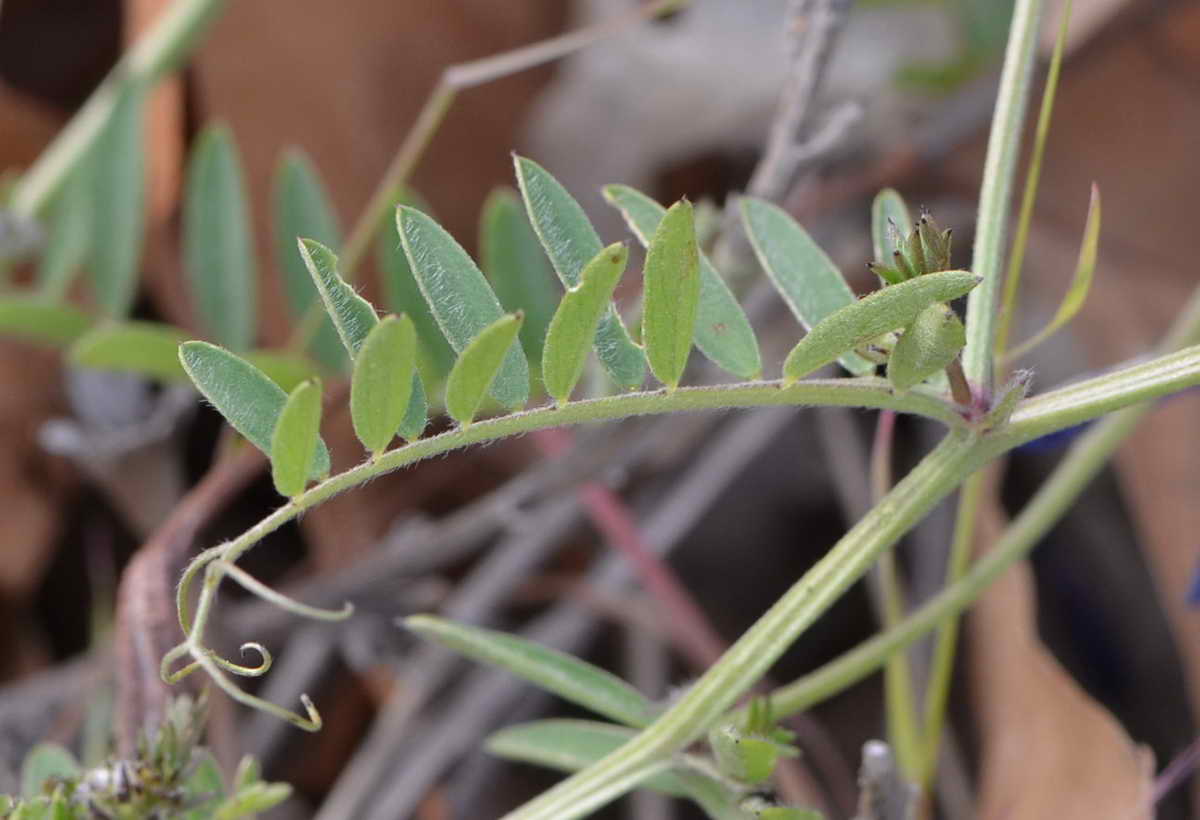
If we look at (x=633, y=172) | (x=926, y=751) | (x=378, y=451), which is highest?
(x=633, y=172)

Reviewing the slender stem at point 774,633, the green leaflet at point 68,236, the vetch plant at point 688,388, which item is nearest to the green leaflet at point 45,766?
the vetch plant at point 688,388

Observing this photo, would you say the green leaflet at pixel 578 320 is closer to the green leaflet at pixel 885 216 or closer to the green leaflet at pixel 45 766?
the green leaflet at pixel 885 216

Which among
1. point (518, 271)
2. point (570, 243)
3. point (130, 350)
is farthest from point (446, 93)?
point (570, 243)

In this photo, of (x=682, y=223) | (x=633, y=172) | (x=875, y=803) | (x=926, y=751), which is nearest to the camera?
(x=682, y=223)

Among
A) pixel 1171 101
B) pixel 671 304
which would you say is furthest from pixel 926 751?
pixel 1171 101

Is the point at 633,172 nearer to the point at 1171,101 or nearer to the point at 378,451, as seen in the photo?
the point at 1171,101

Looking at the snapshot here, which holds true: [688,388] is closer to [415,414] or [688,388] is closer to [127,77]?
[415,414]
